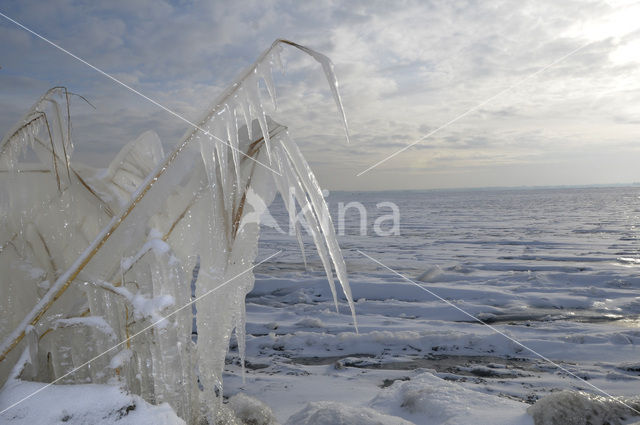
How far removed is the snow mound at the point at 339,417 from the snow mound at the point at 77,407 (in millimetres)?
1074

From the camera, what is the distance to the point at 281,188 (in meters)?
1.09

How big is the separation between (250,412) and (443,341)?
6.62ft

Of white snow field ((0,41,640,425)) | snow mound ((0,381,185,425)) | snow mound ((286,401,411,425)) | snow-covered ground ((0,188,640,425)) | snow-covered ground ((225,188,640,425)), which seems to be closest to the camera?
snow mound ((0,381,185,425))

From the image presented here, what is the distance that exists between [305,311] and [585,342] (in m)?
2.70

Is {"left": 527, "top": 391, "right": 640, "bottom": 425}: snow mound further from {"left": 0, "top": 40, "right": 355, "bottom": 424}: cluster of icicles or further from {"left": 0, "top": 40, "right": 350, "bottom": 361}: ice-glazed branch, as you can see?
{"left": 0, "top": 40, "right": 350, "bottom": 361}: ice-glazed branch

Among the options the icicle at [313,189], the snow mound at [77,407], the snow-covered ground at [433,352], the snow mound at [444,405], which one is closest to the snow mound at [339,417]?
the snow-covered ground at [433,352]

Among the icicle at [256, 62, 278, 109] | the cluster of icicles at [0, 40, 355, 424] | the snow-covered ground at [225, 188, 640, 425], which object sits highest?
the icicle at [256, 62, 278, 109]

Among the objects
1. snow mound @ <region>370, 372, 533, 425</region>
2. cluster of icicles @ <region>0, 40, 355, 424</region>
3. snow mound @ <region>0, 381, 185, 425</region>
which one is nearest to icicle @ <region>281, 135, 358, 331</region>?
cluster of icicles @ <region>0, 40, 355, 424</region>

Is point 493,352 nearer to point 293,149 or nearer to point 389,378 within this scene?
point 389,378

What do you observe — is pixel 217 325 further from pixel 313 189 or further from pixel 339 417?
pixel 339 417

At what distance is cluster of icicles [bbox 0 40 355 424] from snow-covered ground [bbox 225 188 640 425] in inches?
39.1

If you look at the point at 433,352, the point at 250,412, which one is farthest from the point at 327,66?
the point at 433,352

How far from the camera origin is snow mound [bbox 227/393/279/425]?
179 cm

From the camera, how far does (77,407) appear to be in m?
0.82
